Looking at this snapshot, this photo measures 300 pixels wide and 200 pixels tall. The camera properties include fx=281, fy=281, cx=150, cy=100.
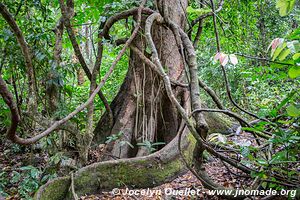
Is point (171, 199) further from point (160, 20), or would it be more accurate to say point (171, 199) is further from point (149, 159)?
point (160, 20)

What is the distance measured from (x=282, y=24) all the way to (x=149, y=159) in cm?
680

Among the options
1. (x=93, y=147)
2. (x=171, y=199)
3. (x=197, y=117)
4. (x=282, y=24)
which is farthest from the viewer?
(x=282, y=24)

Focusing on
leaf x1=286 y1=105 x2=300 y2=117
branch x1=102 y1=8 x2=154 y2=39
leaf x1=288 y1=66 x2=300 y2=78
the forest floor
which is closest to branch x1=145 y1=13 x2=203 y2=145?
branch x1=102 y1=8 x2=154 y2=39

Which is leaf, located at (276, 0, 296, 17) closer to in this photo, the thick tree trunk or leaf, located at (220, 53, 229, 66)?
leaf, located at (220, 53, 229, 66)

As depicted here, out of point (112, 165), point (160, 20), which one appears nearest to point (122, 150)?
point (112, 165)

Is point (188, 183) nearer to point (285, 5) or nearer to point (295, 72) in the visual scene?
point (295, 72)

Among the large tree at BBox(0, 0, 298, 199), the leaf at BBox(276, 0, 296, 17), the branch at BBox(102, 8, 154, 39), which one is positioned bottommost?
the large tree at BBox(0, 0, 298, 199)

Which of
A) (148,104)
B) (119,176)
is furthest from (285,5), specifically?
(148,104)

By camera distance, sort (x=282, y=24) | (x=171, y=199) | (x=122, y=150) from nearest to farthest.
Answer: (x=171, y=199), (x=122, y=150), (x=282, y=24)

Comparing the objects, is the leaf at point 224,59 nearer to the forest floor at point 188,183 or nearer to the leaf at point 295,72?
the leaf at point 295,72

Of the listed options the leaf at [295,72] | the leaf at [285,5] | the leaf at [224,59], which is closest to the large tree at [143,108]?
the leaf at [224,59]

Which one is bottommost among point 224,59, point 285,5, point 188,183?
point 188,183

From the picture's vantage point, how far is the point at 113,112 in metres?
4.01

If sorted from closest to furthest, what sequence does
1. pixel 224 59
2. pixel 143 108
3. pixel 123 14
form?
pixel 224 59 → pixel 123 14 → pixel 143 108
